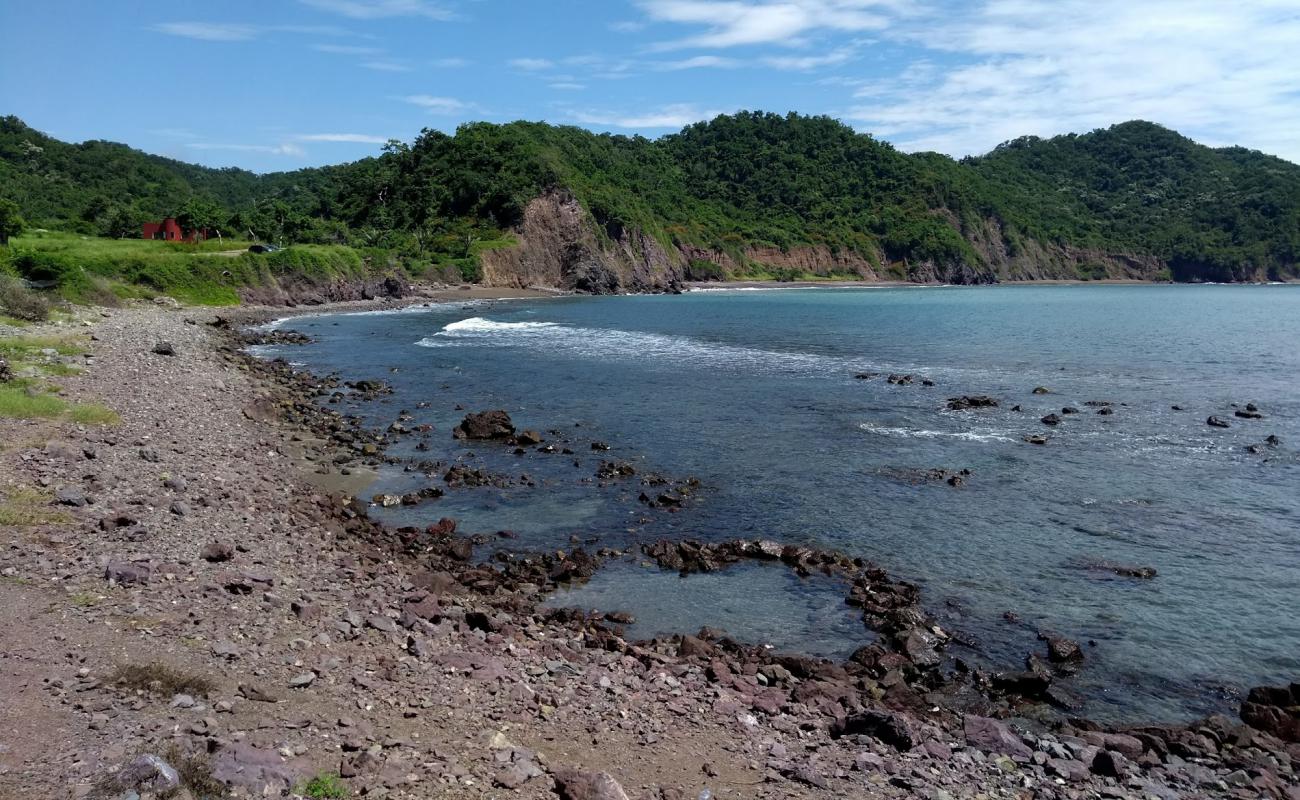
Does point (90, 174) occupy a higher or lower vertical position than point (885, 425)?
higher

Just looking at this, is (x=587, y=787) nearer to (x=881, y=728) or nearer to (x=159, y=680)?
(x=881, y=728)

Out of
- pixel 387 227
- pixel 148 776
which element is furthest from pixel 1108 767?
pixel 387 227

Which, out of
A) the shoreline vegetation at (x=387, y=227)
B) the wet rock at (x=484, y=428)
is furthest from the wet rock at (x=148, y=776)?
the shoreline vegetation at (x=387, y=227)

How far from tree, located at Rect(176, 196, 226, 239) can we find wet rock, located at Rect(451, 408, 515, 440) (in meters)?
76.3

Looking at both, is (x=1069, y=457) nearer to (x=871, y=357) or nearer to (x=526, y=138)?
(x=871, y=357)

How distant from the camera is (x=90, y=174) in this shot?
12988cm

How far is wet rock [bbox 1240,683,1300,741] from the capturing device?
12484 millimetres

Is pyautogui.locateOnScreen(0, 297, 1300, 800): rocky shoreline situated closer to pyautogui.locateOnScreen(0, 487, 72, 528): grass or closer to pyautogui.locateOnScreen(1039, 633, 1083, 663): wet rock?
pyautogui.locateOnScreen(1039, 633, 1083, 663): wet rock

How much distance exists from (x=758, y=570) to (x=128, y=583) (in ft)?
40.1

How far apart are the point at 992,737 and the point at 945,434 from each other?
21703mm

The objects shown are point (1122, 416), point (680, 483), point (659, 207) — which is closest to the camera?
point (680, 483)

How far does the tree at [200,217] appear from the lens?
90.1 m

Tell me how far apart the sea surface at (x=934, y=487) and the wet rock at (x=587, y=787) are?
21.5ft

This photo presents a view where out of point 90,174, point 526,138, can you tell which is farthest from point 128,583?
point 526,138
